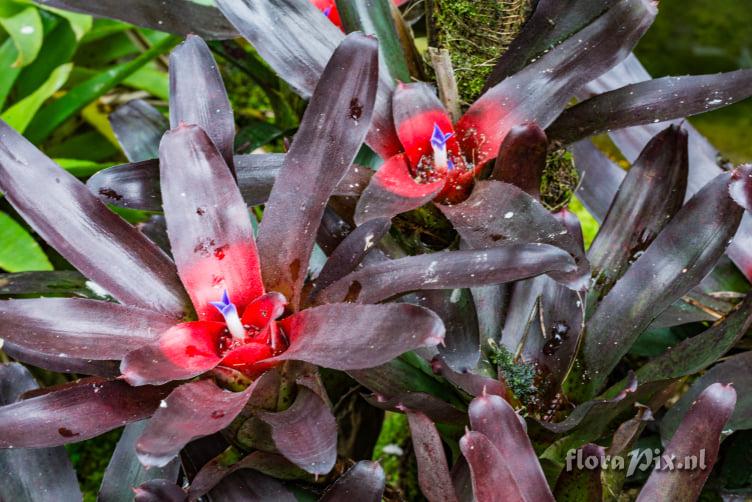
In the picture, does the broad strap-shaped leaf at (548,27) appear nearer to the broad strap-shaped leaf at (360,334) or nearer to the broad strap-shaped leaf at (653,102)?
the broad strap-shaped leaf at (653,102)

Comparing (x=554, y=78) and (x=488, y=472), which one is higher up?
(x=554, y=78)

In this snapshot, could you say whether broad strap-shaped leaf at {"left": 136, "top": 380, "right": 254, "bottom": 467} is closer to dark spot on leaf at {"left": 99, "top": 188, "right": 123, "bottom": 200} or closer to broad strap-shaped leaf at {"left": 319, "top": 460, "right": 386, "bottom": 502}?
broad strap-shaped leaf at {"left": 319, "top": 460, "right": 386, "bottom": 502}

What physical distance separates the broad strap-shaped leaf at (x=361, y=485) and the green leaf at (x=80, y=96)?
3.68ft

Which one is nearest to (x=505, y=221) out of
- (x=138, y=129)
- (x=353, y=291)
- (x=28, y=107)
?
(x=353, y=291)

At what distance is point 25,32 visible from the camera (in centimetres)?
173

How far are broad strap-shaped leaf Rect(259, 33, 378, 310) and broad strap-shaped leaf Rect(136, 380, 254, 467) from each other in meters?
0.15

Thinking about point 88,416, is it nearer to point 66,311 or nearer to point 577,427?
point 66,311

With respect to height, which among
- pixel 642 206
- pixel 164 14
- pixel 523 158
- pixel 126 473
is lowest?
pixel 126 473

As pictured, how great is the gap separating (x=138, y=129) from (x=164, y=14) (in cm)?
21

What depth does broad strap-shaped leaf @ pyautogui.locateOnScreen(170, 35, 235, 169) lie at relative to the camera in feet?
3.33

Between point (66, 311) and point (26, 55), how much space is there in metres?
1.03

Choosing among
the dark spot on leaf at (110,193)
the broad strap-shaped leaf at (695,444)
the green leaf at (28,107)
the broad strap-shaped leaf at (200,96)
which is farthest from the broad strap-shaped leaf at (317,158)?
the green leaf at (28,107)

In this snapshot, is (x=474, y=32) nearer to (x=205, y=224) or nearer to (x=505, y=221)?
(x=505, y=221)

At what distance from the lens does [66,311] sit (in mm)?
879
